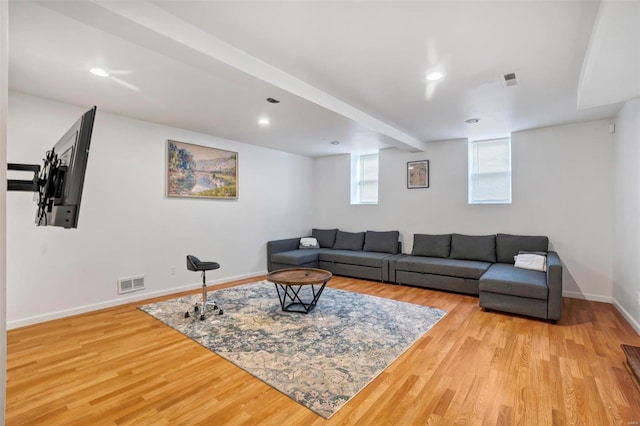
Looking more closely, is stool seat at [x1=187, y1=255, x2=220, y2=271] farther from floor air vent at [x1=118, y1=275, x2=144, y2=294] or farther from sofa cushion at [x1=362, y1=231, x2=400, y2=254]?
sofa cushion at [x1=362, y1=231, x2=400, y2=254]

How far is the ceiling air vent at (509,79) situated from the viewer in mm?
2854

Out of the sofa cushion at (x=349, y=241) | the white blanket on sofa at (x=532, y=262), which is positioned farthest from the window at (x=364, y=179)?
the white blanket on sofa at (x=532, y=262)

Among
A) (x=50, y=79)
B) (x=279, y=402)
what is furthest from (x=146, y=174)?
(x=279, y=402)

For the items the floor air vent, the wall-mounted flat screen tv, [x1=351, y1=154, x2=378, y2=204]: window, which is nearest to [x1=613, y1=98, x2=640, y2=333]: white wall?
[x1=351, y1=154, x2=378, y2=204]: window

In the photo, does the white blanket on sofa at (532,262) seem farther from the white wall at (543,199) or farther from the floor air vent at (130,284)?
the floor air vent at (130,284)

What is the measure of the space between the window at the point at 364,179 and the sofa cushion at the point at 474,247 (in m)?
1.90

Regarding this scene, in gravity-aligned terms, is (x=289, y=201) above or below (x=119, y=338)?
above

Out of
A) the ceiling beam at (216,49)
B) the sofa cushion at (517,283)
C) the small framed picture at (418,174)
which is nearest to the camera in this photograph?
the ceiling beam at (216,49)

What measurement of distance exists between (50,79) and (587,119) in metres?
6.45

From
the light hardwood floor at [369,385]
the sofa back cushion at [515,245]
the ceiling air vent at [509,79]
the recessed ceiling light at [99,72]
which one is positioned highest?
the ceiling air vent at [509,79]

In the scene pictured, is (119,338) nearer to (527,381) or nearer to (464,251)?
(527,381)

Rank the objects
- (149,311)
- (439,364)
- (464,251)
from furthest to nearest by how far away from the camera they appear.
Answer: (464,251), (149,311), (439,364)

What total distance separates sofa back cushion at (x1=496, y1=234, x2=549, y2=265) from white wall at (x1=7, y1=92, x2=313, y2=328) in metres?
4.18

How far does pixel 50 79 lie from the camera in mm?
2959
